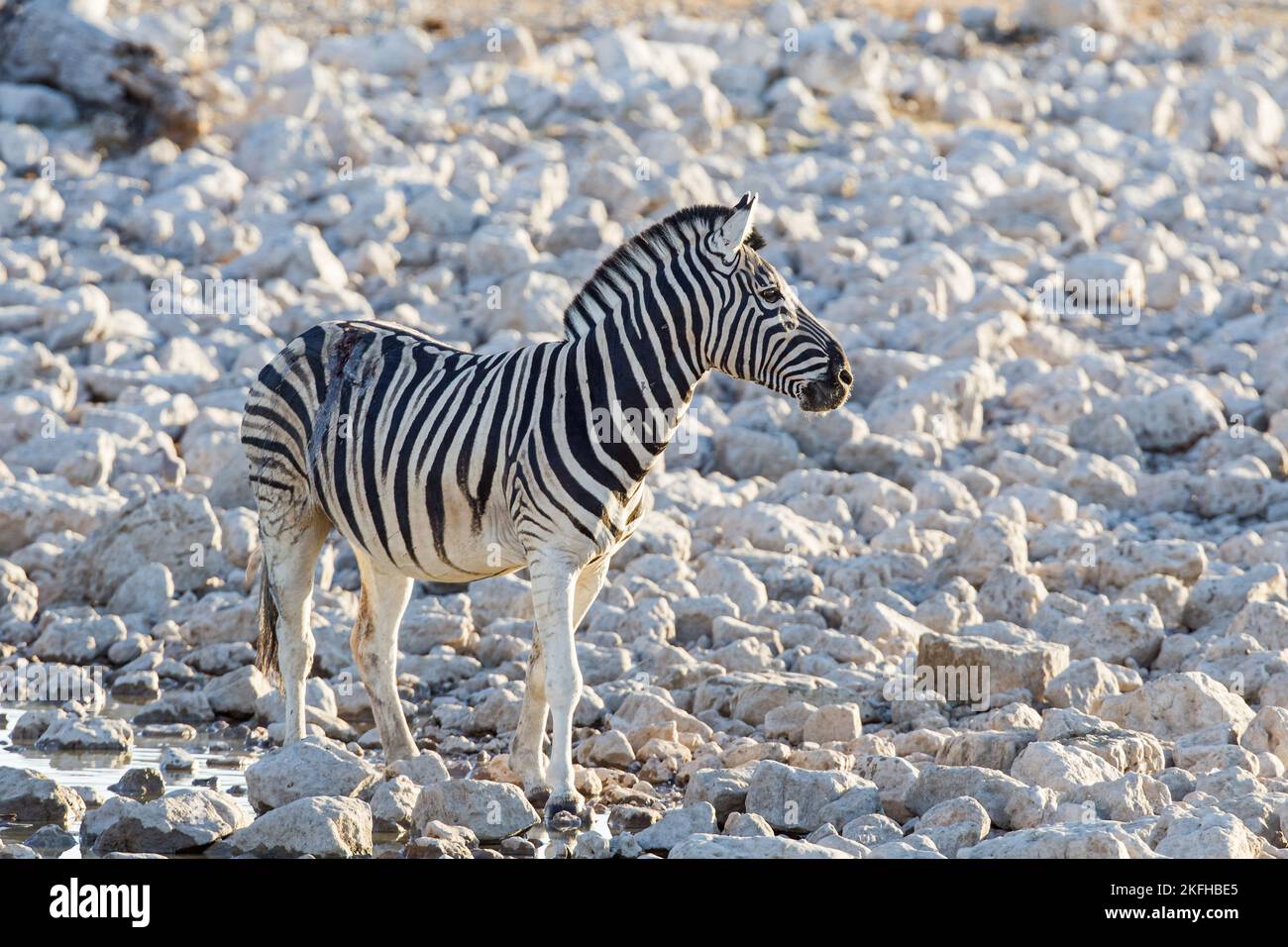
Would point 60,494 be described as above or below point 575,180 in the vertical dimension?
below

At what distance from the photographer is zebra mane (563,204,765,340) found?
827 cm

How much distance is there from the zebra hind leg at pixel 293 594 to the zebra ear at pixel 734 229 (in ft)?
8.25

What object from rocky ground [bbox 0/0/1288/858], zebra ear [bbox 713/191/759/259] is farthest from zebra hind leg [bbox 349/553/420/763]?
zebra ear [bbox 713/191/759/259]

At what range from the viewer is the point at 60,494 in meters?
12.2

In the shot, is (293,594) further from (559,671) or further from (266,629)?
(559,671)

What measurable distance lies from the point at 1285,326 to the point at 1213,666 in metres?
7.56

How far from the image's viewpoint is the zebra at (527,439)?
26.5 ft

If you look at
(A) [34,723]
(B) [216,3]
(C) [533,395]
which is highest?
(B) [216,3]

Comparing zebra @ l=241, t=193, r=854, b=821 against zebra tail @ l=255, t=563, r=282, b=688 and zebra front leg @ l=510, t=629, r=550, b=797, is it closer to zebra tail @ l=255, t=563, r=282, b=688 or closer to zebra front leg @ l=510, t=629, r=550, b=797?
zebra front leg @ l=510, t=629, r=550, b=797

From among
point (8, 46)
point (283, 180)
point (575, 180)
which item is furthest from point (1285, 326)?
point (8, 46)

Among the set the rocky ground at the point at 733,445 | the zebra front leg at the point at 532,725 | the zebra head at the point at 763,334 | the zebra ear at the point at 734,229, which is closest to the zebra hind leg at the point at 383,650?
the rocky ground at the point at 733,445
